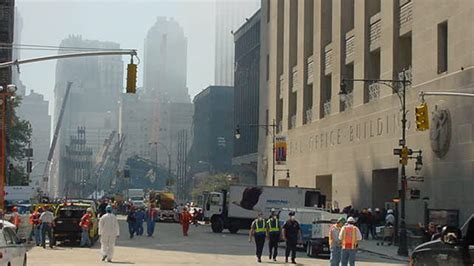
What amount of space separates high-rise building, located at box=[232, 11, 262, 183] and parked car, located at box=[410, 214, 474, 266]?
10360 cm

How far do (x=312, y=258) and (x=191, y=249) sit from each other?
19.5 ft

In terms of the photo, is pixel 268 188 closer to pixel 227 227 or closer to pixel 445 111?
pixel 227 227

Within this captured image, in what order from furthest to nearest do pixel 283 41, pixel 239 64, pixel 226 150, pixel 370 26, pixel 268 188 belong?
1. pixel 226 150
2. pixel 239 64
3. pixel 283 41
4. pixel 370 26
5. pixel 268 188

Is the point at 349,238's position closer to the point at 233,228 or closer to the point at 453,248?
the point at 453,248

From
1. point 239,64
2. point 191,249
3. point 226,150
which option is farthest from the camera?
point 226,150

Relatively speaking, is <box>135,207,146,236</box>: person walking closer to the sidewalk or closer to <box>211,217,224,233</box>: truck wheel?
<box>211,217,224,233</box>: truck wheel

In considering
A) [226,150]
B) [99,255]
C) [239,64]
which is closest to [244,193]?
[99,255]

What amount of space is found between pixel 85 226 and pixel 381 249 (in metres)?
14.5

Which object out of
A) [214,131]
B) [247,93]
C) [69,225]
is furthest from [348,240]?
[214,131]

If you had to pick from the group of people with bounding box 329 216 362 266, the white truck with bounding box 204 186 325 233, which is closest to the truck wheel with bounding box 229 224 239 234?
the white truck with bounding box 204 186 325 233

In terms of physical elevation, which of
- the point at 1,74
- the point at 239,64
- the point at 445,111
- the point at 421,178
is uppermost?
the point at 239,64

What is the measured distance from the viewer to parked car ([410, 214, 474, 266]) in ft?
37.8

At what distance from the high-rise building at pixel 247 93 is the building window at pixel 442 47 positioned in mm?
69347

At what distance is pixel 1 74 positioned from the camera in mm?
78812
